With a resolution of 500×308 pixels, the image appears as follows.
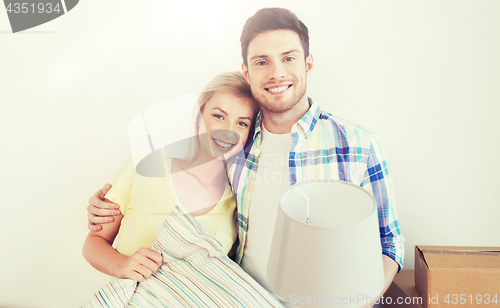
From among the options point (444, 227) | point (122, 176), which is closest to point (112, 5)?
point (122, 176)

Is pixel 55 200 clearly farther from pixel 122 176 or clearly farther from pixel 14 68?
pixel 14 68

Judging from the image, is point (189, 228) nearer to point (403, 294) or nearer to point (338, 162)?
point (338, 162)

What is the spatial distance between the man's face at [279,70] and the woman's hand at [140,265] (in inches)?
25.0

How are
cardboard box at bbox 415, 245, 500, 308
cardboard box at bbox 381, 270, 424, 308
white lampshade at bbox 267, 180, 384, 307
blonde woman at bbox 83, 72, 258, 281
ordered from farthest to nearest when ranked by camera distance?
blonde woman at bbox 83, 72, 258, 281
cardboard box at bbox 381, 270, 424, 308
cardboard box at bbox 415, 245, 500, 308
white lampshade at bbox 267, 180, 384, 307

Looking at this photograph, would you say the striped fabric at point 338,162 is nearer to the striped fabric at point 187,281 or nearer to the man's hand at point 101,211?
the striped fabric at point 187,281

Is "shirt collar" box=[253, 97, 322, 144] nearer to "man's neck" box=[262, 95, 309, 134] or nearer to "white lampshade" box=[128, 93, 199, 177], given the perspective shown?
"man's neck" box=[262, 95, 309, 134]

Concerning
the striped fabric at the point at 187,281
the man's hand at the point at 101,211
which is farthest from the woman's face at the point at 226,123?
the man's hand at the point at 101,211

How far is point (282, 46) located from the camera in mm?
1072

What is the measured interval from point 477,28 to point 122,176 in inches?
51.6

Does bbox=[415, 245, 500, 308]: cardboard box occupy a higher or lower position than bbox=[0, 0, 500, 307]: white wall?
lower

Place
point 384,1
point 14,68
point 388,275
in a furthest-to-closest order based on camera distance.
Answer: point 14,68 → point 384,1 → point 388,275

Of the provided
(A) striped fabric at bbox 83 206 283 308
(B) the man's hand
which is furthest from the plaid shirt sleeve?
(B) the man's hand

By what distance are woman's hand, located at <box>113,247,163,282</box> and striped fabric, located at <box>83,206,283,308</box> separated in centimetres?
2

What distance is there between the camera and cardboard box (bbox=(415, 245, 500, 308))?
0.94m
